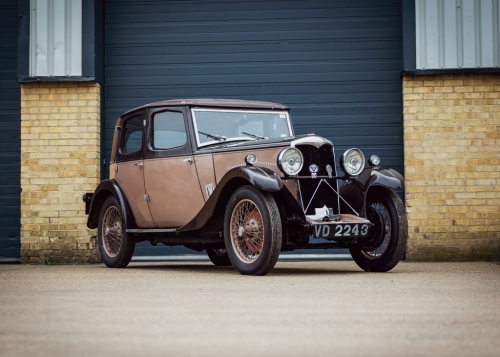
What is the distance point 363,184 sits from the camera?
27.2ft

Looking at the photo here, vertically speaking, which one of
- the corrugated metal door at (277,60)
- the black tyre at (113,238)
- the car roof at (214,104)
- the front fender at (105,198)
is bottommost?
the black tyre at (113,238)

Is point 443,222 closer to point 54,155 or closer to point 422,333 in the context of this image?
point 54,155

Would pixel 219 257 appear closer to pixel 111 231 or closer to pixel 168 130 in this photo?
pixel 111 231

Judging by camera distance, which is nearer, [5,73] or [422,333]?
[422,333]

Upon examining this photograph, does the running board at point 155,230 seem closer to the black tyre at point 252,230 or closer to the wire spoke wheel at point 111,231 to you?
the wire spoke wheel at point 111,231

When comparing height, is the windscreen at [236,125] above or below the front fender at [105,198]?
above

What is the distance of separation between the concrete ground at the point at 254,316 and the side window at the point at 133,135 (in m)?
2.34

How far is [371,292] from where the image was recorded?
6.11 metres

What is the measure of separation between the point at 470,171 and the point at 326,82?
2.26 metres

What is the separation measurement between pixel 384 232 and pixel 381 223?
93 millimetres

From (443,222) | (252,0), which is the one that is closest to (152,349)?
(443,222)

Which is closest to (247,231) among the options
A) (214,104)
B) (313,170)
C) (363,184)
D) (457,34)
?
(313,170)

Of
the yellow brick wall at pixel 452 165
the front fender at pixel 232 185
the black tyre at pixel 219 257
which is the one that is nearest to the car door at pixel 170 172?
the front fender at pixel 232 185

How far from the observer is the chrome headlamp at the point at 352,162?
8391 millimetres
